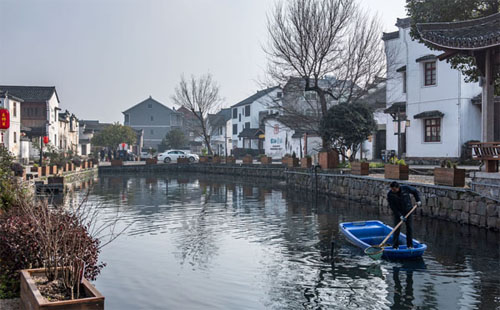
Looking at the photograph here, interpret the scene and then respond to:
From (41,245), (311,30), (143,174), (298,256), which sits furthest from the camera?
(143,174)

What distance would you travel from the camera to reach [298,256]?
39.6 feet

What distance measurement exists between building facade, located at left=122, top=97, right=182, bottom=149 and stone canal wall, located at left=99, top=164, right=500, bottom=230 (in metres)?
53.1

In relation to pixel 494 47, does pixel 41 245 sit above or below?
below

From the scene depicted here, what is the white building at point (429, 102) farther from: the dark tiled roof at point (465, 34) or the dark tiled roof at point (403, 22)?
the dark tiled roof at point (465, 34)

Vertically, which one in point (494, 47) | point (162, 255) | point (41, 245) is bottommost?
point (162, 255)

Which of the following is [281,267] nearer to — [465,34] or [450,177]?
[450,177]

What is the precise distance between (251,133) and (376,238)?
2233 inches

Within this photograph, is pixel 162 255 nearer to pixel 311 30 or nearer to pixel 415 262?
pixel 415 262

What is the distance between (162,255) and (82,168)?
105 ft

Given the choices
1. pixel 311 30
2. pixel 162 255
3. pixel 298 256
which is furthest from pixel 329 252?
pixel 311 30

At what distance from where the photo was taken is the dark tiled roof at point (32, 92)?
54.6 m

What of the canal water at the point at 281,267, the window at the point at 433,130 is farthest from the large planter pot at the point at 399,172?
the window at the point at 433,130

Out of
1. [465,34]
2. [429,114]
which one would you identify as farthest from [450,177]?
[429,114]

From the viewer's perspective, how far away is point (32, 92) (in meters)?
55.5
